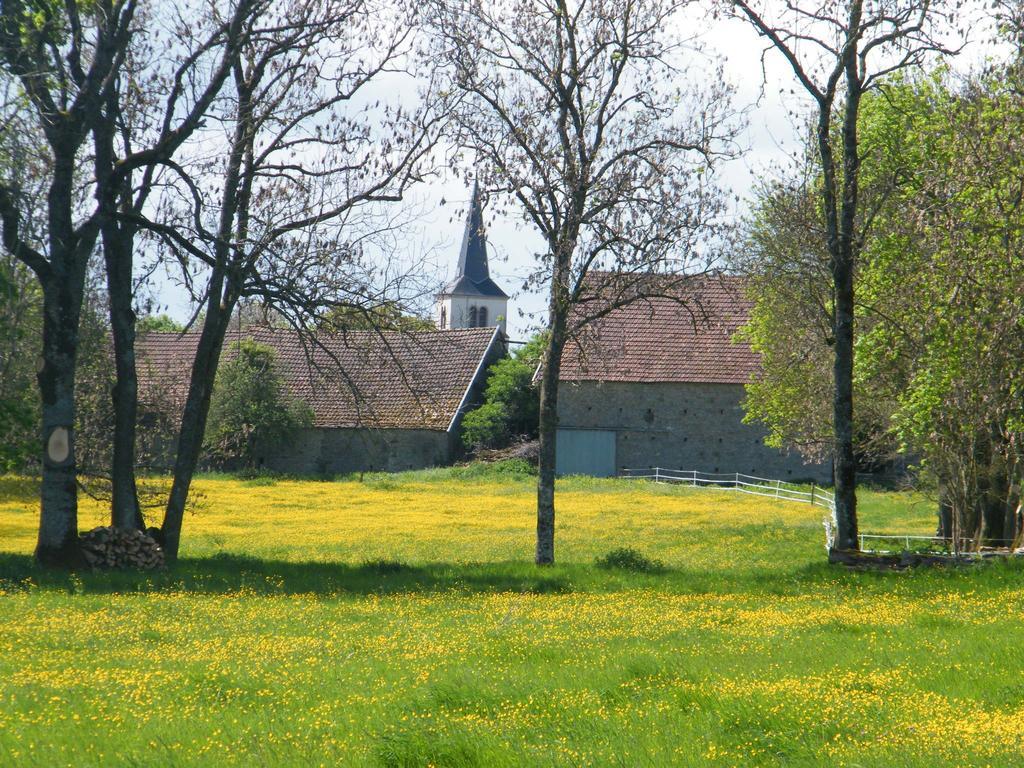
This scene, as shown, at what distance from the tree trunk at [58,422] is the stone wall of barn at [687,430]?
34.4 metres

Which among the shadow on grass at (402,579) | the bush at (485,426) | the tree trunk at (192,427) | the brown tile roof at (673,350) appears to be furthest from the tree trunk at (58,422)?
the bush at (485,426)

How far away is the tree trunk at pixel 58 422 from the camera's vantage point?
16234 millimetres

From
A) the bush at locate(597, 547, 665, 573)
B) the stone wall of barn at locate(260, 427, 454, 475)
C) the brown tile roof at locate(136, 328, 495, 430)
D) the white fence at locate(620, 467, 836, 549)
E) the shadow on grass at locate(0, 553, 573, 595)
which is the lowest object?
the shadow on grass at locate(0, 553, 573, 595)

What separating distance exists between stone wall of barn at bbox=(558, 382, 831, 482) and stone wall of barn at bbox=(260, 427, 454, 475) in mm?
6497

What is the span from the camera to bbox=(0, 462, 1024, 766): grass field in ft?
20.8

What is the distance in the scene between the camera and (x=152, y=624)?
11609 millimetres

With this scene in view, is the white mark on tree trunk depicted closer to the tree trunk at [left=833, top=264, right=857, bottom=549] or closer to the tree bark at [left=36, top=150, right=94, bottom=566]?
the tree bark at [left=36, top=150, right=94, bottom=566]

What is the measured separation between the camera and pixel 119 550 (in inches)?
668

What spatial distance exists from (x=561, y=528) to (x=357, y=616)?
1557 centimetres

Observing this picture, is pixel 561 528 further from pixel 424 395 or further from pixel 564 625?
pixel 564 625

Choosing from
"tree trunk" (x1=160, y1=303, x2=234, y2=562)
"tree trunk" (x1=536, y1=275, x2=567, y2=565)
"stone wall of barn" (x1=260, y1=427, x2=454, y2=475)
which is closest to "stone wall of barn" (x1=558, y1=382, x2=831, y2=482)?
"stone wall of barn" (x1=260, y1=427, x2=454, y2=475)

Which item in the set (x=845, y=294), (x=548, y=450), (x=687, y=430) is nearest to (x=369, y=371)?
(x=687, y=430)

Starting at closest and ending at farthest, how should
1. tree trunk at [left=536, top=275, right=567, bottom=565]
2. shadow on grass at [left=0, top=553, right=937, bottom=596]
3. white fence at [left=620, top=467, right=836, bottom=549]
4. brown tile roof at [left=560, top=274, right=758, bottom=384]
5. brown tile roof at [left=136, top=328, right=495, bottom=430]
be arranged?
shadow on grass at [left=0, top=553, right=937, bottom=596] < tree trunk at [left=536, top=275, right=567, bottom=565] < white fence at [left=620, top=467, right=836, bottom=549] < brown tile roof at [left=136, top=328, right=495, bottom=430] < brown tile roof at [left=560, top=274, right=758, bottom=384]

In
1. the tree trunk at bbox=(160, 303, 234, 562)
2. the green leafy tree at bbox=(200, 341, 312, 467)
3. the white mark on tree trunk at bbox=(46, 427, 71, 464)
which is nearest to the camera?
the white mark on tree trunk at bbox=(46, 427, 71, 464)
